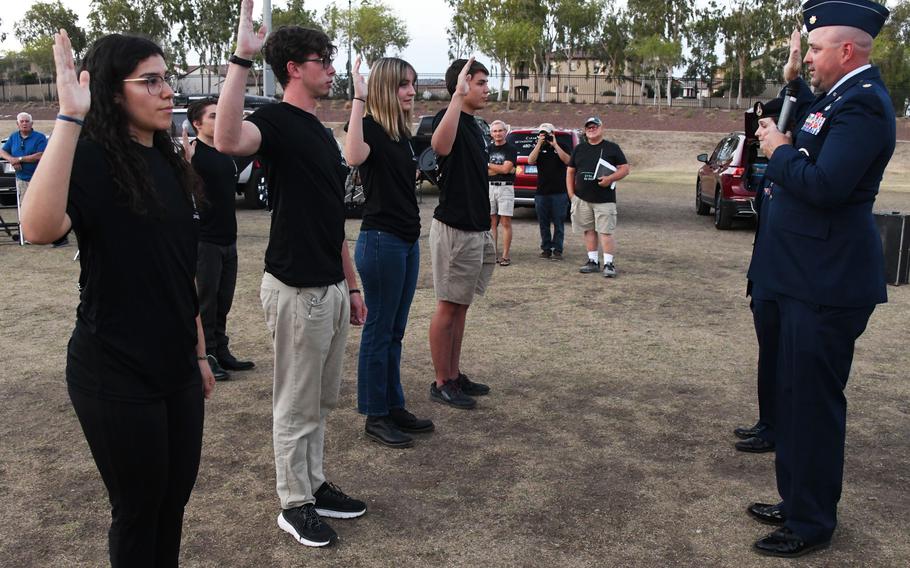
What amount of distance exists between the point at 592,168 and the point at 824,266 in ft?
21.4

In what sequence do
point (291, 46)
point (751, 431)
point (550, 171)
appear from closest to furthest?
1. point (291, 46)
2. point (751, 431)
3. point (550, 171)

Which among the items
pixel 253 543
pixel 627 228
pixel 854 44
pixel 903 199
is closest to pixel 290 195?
pixel 253 543

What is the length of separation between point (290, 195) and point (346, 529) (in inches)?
59.4

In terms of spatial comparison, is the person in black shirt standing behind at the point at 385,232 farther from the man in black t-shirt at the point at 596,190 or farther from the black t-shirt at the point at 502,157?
the black t-shirt at the point at 502,157

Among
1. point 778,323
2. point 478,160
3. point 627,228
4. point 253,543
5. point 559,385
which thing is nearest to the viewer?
point 253,543

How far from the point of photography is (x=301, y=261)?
3.54 meters

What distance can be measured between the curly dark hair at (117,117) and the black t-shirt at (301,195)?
0.99 meters

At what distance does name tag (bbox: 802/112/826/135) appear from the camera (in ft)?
11.5

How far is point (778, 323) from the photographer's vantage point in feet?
14.8

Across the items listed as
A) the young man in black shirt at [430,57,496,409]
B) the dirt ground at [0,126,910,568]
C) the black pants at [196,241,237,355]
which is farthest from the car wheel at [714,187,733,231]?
the black pants at [196,241,237,355]

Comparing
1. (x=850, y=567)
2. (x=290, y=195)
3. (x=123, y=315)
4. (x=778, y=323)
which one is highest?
(x=290, y=195)

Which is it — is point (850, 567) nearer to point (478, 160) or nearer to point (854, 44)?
point (854, 44)

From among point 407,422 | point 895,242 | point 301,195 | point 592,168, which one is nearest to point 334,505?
point 407,422

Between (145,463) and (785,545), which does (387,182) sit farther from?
(785,545)
